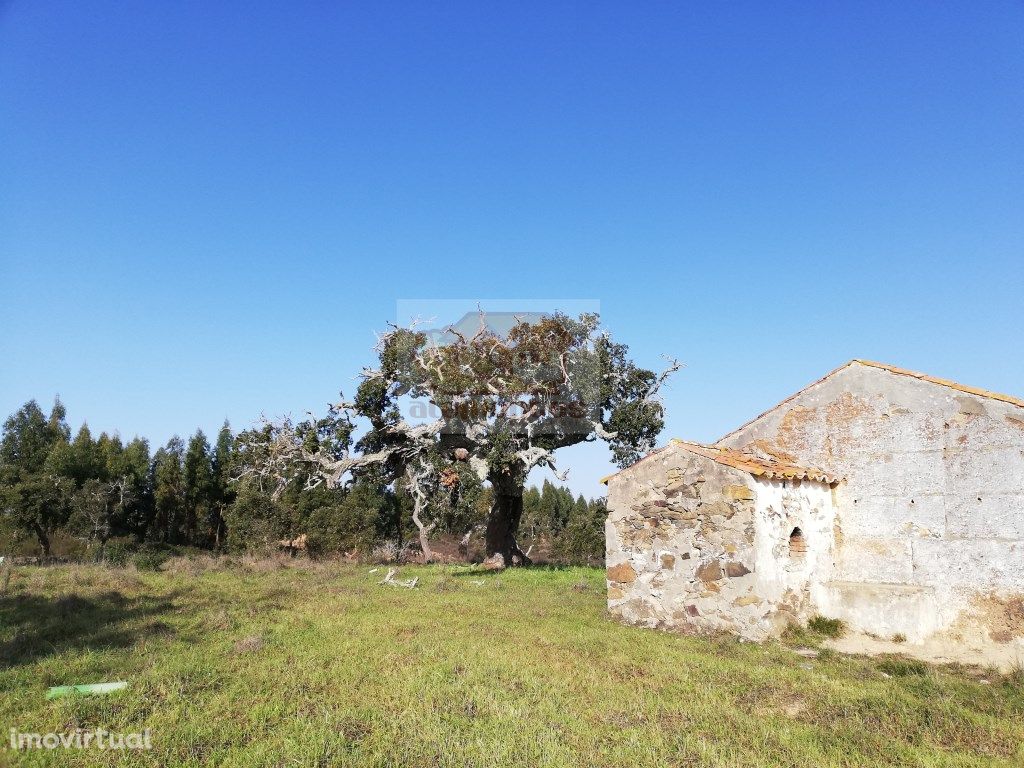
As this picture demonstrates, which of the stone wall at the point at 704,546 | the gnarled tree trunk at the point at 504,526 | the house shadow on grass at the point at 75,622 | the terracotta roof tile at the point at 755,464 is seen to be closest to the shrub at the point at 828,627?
the stone wall at the point at 704,546

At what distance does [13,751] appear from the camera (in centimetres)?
490

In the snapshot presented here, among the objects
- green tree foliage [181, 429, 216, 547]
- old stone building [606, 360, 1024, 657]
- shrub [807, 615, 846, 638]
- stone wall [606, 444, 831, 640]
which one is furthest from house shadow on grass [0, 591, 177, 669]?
green tree foliage [181, 429, 216, 547]

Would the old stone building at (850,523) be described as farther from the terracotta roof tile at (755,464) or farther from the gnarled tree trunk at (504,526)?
the gnarled tree trunk at (504,526)

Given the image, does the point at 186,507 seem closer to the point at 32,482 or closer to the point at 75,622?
the point at 32,482

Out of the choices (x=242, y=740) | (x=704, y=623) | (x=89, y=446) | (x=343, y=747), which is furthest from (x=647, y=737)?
(x=89, y=446)

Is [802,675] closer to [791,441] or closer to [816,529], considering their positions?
[816,529]

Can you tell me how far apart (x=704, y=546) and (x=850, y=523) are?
2973 mm

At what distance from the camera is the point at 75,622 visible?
9.72 m

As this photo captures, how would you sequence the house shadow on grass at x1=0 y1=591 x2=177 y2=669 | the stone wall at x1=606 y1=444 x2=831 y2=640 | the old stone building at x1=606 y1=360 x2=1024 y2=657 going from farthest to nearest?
1. the stone wall at x1=606 y1=444 x2=831 y2=640
2. the old stone building at x1=606 y1=360 x2=1024 y2=657
3. the house shadow on grass at x1=0 y1=591 x2=177 y2=669

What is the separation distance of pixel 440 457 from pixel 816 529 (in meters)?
13.5

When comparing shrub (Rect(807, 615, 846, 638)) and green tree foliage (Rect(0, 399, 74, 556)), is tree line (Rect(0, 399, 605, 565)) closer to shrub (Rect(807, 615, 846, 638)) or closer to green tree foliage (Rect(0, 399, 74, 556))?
green tree foliage (Rect(0, 399, 74, 556))

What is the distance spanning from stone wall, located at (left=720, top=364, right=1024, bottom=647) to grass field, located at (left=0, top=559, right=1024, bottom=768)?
1413 millimetres

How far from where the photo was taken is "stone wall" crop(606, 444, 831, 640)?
31.0 ft

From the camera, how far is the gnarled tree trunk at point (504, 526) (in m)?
21.8
